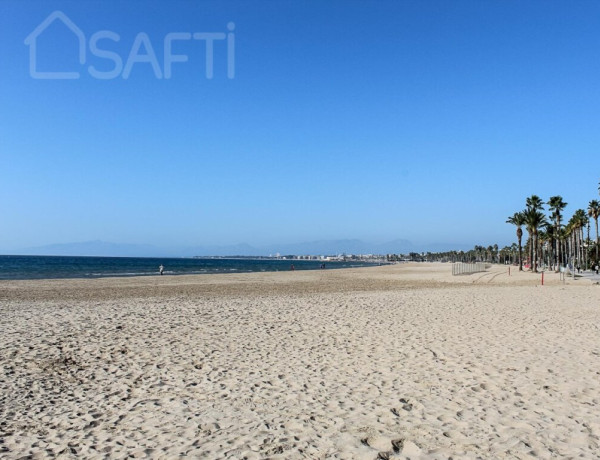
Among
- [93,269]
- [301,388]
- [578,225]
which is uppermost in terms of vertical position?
[578,225]

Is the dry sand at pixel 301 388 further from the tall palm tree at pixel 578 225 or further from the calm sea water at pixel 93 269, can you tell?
the tall palm tree at pixel 578 225

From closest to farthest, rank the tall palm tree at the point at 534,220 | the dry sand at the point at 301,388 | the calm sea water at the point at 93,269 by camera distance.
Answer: the dry sand at the point at 301,388 < the calm sea water at the point at 93,269 < the tall palm tree at the point at 534,220

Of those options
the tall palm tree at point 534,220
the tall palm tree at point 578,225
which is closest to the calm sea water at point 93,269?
the tall palm tree at point 534,220

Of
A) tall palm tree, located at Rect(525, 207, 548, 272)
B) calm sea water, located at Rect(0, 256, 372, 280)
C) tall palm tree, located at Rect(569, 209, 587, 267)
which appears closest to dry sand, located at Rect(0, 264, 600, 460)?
calm sea water, located at Rect(0, 256, 372, 280)

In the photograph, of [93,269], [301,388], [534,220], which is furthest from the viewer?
[93,269]

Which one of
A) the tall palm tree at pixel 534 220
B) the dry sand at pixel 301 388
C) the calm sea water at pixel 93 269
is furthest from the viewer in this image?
the tall palm tree at pixel 534 220

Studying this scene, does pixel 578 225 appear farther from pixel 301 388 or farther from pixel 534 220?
pixel 301 388

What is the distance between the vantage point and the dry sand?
4.99m

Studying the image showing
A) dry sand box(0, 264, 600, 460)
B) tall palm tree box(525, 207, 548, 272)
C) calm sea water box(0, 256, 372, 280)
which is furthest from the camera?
tall palm tree box(525, 207, 548, 272)

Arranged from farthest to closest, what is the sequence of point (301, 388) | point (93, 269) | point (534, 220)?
1. point (93, 269)
2. point (534, 220)
3. point (301, 388)

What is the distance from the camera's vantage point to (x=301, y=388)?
22.9 ft

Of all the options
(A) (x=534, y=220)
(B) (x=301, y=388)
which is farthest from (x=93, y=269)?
(B) (x=301, y=388)

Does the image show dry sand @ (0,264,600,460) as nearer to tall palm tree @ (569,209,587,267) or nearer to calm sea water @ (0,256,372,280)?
calm sea water @ (0,256,372,280)

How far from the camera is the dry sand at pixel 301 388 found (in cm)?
499
